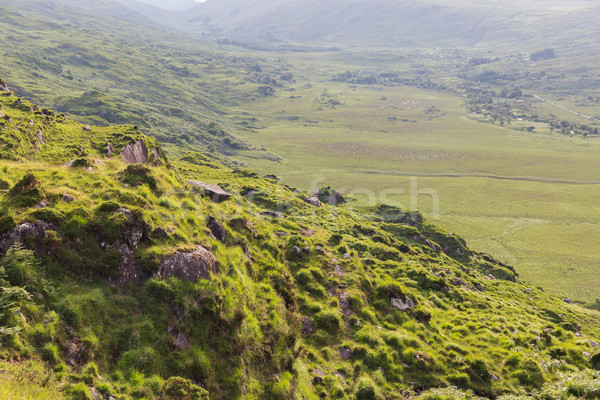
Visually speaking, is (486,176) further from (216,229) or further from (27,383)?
(27,383)

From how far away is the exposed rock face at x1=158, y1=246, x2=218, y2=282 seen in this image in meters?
17.7

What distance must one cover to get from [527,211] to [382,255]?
105983 millimetres

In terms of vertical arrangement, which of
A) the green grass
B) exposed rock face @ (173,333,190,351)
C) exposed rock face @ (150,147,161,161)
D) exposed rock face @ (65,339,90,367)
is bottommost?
exposed rock face @ (173,333,190,351)

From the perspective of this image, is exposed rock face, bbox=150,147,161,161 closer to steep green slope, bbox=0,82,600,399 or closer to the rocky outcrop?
steep green slope, bbox=0,82,600,399

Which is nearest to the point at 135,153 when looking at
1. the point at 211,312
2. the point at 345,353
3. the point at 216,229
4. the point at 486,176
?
the point at 216,229

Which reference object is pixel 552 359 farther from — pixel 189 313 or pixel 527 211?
pixel 527 211

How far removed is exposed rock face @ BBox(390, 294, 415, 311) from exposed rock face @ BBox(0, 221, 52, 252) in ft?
85.2

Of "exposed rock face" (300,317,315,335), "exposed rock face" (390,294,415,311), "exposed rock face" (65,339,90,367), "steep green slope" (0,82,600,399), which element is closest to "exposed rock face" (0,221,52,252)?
"steep green slope" (0,82,600,399)

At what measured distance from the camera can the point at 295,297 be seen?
1022 inches

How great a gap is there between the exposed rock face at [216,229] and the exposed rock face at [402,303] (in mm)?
16230

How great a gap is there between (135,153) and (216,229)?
97.2ft

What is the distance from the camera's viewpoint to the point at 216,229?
2469 centimetres

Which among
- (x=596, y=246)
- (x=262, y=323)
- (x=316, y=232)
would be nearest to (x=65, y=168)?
(x=262, y=323)

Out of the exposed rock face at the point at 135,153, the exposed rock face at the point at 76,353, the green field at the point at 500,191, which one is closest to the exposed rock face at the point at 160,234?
the exposed rock face at the point at 76,353
